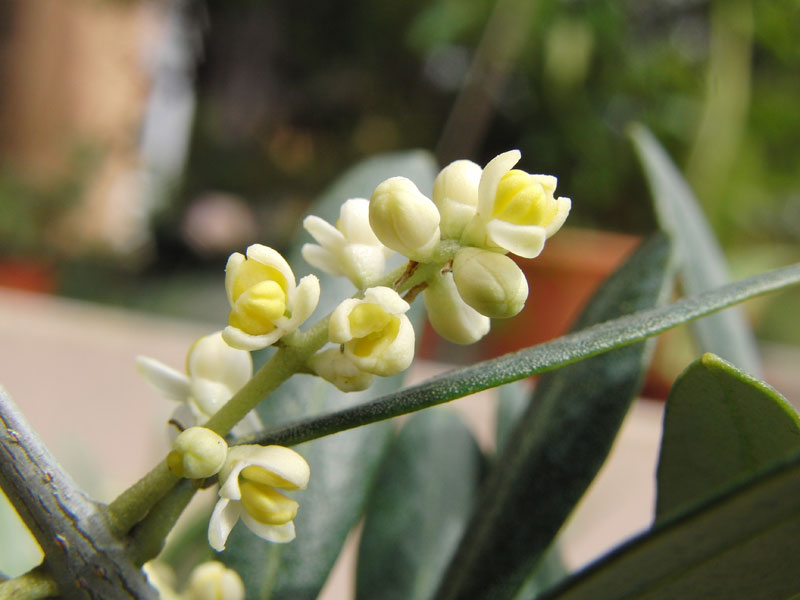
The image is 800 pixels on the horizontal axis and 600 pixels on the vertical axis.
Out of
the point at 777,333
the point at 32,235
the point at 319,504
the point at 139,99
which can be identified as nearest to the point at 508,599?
the point at 319,504

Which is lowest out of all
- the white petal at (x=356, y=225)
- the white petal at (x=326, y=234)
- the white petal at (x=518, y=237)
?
the white petal at (x=326, y=234)

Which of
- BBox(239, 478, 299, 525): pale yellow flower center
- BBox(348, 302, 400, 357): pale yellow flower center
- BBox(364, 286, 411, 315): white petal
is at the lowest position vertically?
BBox(239, 478, 299, 525): pale yellow flower center

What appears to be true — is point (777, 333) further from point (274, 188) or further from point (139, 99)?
point (139, 99)

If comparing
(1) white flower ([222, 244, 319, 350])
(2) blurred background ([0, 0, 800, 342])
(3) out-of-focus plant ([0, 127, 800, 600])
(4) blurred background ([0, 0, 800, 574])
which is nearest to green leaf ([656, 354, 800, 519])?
(3) out-of-focus plant ([0, 127, 800, 600])

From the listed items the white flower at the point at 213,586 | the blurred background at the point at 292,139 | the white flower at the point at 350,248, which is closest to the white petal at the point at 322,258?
the white flower at the point at 350,248

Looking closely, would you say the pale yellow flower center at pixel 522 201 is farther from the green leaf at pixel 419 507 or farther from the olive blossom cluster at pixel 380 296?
the green leaf at pixel 419 507

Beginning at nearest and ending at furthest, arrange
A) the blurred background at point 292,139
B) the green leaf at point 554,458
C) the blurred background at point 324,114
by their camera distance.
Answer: the green leaf at point 554,458
the blurred background at point 292,139
the blurred background at point 324,114

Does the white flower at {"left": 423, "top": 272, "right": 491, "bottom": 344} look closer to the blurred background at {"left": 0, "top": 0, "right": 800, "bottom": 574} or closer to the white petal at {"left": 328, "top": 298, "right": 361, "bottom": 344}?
the white petal at {"left": 328, "top": 298, "right": 361, "bottom": 344}
